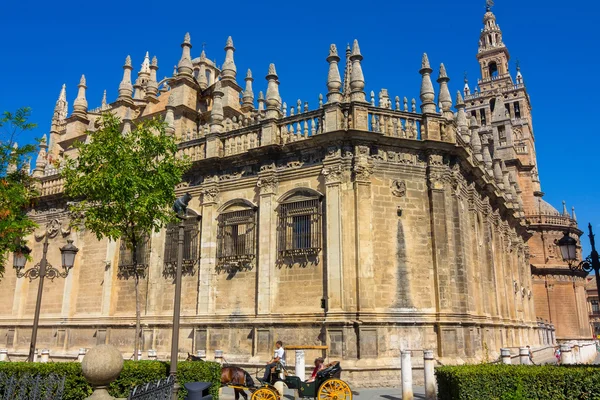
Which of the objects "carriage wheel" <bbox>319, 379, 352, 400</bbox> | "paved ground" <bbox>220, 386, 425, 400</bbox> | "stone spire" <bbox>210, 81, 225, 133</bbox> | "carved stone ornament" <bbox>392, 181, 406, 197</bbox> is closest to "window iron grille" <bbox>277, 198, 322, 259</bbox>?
"carved stone ornament" <bbox>392, 181, 406, 197</bbox>

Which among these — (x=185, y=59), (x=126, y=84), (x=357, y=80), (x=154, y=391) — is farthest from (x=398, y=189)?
(x=126, y=84)

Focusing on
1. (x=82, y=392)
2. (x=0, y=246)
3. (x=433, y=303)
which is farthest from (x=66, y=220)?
(x=433, y=303)

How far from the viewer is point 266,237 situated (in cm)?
1897

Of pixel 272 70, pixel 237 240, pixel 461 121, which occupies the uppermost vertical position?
pixel 272 70

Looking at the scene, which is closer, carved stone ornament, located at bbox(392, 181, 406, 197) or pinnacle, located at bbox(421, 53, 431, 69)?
carved stone ornament, located at bbox(392, 181, 406, 197)

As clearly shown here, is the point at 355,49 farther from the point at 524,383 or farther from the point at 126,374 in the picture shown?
the point at 126,374

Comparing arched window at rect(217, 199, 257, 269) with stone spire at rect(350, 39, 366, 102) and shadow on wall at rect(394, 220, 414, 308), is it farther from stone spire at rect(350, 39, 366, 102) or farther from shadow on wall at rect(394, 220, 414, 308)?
stone spire at rect(350, 39, 366, 102)

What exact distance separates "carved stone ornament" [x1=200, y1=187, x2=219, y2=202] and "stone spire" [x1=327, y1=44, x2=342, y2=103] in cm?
588

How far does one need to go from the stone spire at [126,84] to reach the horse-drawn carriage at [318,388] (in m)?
22.6

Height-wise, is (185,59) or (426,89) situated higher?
(185,59)

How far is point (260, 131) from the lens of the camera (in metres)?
20.1

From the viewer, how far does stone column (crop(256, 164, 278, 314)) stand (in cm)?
1831

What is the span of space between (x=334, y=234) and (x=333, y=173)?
215cm

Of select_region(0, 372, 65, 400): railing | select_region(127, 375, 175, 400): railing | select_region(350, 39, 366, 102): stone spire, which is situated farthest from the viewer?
select_region(350, 39, 366, 102): stone spire
